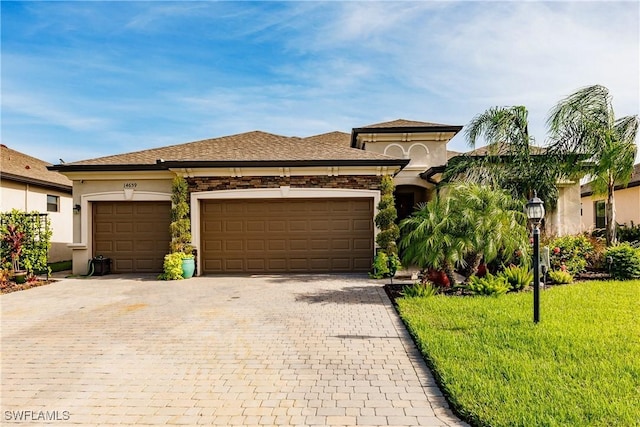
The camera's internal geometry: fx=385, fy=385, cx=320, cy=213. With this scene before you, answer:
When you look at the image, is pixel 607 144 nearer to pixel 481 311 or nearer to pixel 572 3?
pixel 572 3

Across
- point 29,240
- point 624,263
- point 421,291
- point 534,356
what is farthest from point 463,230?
point 29,240

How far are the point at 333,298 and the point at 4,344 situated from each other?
19.1 feet

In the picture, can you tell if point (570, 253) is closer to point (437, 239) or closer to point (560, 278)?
point (560, 278)

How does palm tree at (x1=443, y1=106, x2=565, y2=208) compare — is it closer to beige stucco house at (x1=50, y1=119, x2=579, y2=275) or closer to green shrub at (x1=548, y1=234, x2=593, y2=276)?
green shrub at (x1=548, y1=234, x2=593, y2=276)

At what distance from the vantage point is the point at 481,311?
6.86 m

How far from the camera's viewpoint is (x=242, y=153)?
1291 centimetres

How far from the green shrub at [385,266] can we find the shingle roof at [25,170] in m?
13.5

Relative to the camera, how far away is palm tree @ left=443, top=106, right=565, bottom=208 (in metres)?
11.2

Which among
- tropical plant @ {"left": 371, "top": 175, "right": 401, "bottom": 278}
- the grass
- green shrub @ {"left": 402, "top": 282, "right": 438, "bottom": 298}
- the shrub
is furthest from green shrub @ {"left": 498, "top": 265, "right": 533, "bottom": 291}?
the shrub

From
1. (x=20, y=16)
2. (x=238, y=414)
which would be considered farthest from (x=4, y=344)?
(x=20, y=16)

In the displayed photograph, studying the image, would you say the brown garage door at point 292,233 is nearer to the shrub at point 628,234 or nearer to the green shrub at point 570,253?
the green shrub at point 570,253

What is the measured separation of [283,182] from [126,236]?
18.5 feet

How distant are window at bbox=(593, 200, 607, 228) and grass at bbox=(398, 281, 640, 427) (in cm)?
1686

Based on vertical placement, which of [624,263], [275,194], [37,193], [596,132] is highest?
[596,132]
